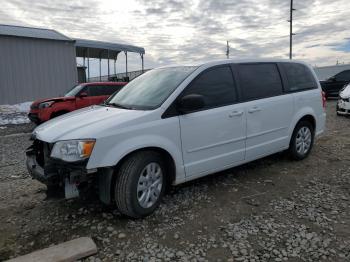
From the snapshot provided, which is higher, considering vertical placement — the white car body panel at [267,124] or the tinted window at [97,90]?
the tinted window at [97,90]

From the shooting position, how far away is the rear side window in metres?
5.58

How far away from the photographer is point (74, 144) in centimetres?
334

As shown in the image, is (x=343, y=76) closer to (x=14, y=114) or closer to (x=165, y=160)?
(x=14, y=114)

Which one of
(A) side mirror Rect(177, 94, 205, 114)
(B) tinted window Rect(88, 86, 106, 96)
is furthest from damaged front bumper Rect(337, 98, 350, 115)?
(A) side mirror Rect(177, 94, 205, 114)

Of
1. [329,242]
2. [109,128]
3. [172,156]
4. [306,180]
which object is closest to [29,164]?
[109,128]

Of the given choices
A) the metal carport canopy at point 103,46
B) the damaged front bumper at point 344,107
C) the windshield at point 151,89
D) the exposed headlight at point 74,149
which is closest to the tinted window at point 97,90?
the windshield at point 151,89

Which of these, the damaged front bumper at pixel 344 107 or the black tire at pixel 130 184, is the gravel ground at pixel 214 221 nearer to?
the black tire at pixel 130 184

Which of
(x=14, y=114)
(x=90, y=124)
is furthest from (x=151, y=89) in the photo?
(x=14, y=114)

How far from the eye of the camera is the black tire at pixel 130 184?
3.49 meters

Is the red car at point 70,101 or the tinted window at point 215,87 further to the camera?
the red car at point 70,101

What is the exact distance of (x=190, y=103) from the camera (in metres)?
3.84

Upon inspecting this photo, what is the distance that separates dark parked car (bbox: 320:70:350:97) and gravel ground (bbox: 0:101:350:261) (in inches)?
569

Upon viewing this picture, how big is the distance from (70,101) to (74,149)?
25.4 ft

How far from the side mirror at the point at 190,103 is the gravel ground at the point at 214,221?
1.18 meters
